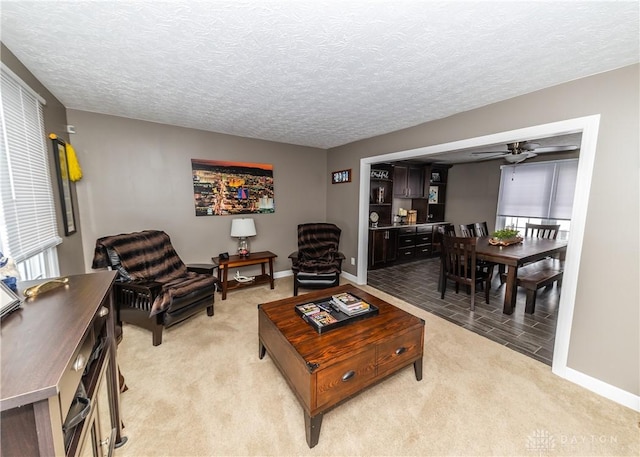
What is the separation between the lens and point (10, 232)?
162 centimetres

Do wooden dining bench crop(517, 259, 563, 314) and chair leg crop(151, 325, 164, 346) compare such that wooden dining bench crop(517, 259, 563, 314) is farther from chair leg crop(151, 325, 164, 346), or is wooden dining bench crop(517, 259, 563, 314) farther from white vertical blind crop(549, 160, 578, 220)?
chair leg crop(151, 325, 164, 346)

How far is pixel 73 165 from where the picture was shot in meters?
2.71

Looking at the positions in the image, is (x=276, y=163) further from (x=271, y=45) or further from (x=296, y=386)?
(x=296, y=386)

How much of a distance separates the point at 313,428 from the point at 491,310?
286 centimetres

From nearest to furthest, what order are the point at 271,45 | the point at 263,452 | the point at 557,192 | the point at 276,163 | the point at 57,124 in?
the point at 263,452
the point at 271,45
the point at 57,124
the point at 276,163
the point at 557,192

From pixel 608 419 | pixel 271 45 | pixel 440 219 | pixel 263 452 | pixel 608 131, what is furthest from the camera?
pixel 440 219

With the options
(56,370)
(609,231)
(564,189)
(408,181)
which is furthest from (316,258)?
(564,189)

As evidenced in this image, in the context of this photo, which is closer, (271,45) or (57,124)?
(271,45)

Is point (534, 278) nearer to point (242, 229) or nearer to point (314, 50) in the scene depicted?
point (314, 50)

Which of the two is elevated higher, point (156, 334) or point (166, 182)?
point (166, 182)

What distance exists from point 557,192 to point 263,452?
6.07m

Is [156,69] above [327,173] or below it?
above

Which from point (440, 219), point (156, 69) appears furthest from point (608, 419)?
point (440, 219)

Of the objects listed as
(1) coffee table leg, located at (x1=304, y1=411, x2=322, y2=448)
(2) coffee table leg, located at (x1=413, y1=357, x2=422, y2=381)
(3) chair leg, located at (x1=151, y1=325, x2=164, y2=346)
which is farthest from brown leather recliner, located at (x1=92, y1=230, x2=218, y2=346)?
(2) coffee table leg, located at (x1=413, y1=357, x2=422, y2=381)
